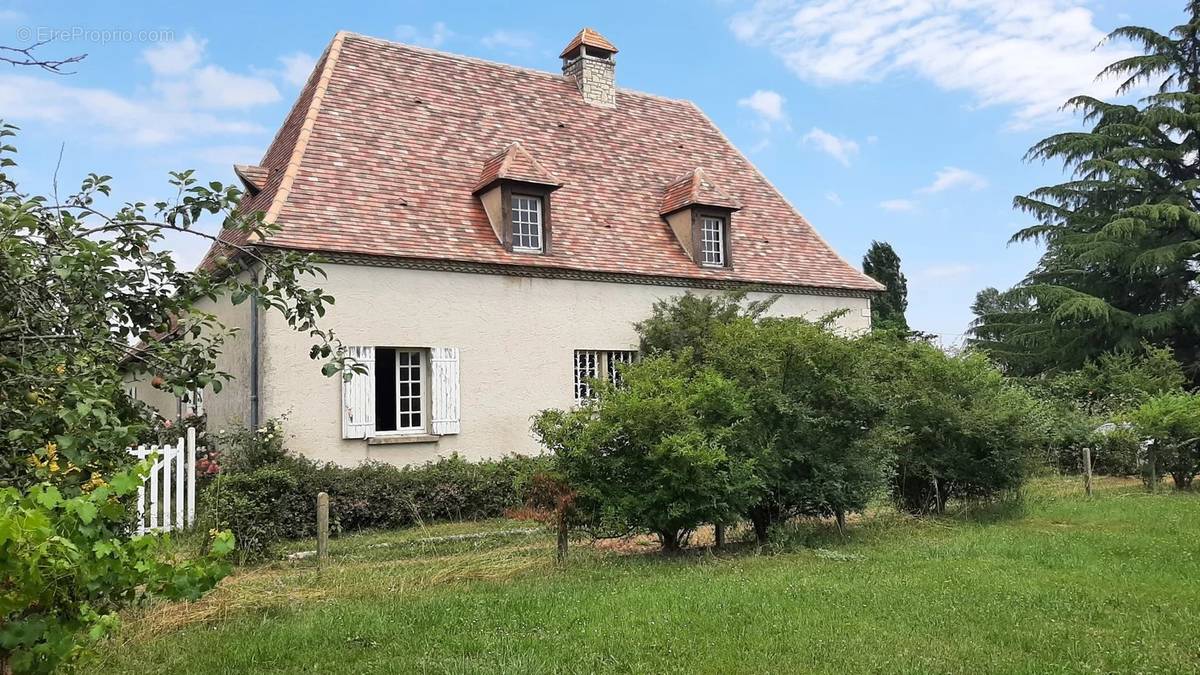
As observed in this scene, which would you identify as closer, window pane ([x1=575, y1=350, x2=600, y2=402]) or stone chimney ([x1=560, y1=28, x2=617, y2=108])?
window pane ([x1=575, y1=350, x2=600, y2=402])

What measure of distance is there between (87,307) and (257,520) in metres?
6.89

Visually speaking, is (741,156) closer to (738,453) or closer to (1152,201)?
(738,453)

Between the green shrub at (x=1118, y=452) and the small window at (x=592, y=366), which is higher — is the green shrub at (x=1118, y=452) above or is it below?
below

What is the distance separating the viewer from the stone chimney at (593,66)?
2116 cm

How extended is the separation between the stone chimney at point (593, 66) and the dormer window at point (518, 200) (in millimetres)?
5017

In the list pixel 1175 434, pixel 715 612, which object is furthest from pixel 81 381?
pixel 1175 434

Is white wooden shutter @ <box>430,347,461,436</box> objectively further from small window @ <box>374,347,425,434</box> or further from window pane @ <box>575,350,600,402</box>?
window pane @ <box>575,350,600,402</box>

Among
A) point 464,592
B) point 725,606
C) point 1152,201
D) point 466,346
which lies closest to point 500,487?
point 466,346

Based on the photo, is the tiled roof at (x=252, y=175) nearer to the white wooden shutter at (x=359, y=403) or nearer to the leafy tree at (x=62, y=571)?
the white wooden shutter at (x=359, y=403)

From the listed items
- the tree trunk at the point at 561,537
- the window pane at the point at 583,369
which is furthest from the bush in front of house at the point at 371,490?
the window pane at the point at 583,369

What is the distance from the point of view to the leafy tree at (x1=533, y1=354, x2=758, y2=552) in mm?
9672

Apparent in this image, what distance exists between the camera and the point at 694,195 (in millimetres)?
18359

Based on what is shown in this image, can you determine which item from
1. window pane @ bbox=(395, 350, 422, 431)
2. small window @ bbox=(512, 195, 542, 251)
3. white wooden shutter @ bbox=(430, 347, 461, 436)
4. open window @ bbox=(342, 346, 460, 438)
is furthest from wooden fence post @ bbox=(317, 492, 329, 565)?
small window @ bbox=(512, 195, 542, 251)

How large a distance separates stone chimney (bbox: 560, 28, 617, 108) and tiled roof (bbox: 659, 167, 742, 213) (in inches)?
126
